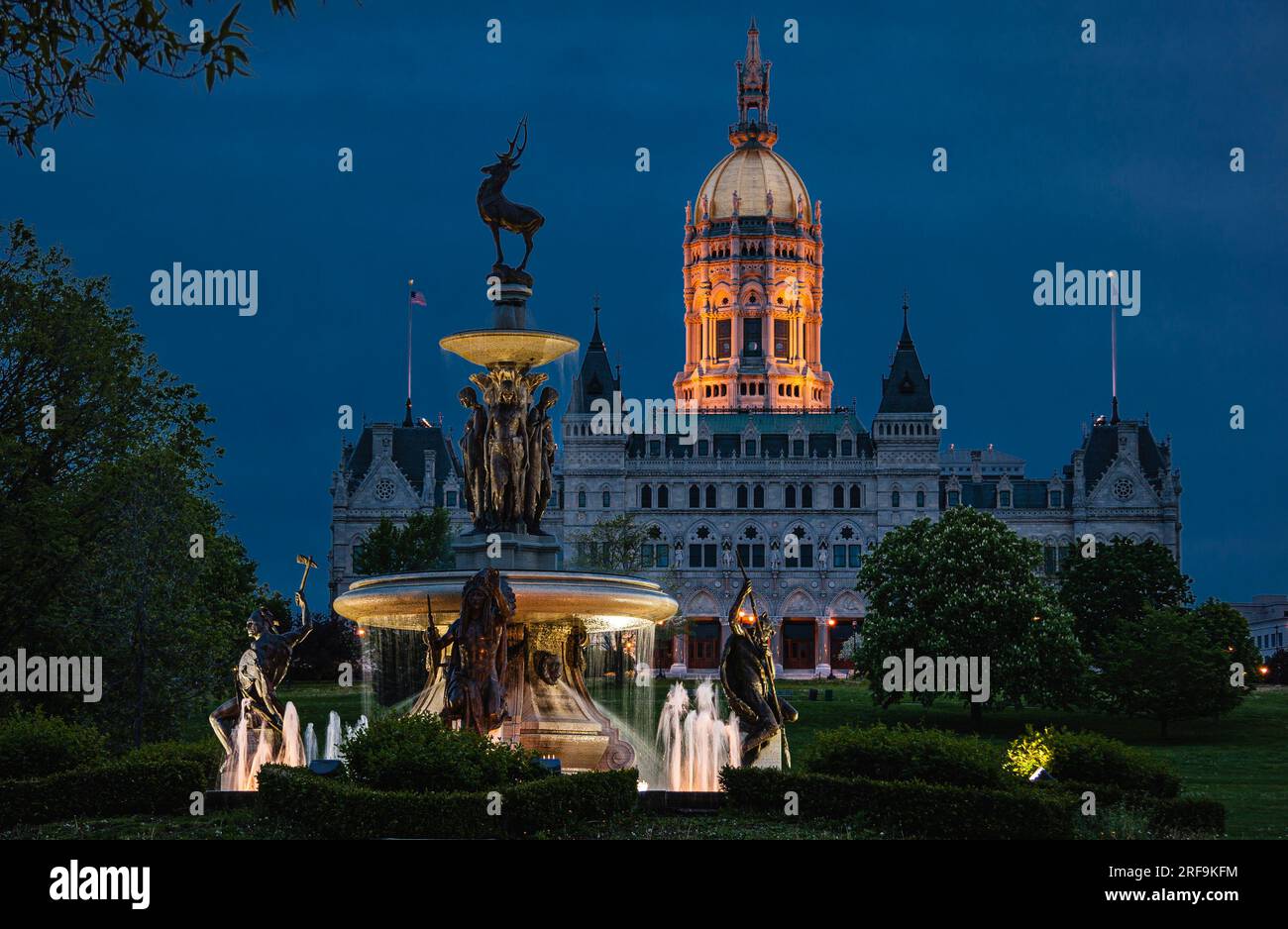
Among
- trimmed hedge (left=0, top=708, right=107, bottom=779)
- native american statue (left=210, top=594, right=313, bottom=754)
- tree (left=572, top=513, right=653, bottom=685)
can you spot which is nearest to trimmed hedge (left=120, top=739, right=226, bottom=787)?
native american statue (left=210, top=594, right=313, bottom=754)

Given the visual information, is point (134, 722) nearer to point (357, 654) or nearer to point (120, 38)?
point (120, 38)

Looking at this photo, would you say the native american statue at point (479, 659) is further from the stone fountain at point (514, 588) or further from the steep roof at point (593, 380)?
the steep roof at point (593, 380)

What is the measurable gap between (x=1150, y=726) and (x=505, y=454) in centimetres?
4537

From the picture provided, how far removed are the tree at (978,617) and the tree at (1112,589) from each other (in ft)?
50.3

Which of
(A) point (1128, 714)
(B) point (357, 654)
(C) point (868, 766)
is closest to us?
(C) point (868, 766)

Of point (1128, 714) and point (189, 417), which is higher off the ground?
point (189, 417)

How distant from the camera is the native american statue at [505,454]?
24.9 meters

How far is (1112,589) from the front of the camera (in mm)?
77188

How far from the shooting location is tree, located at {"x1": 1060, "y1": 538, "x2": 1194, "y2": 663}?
76562 millimetres

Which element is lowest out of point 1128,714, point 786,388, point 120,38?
point 1128,714

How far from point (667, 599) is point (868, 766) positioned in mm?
5359
